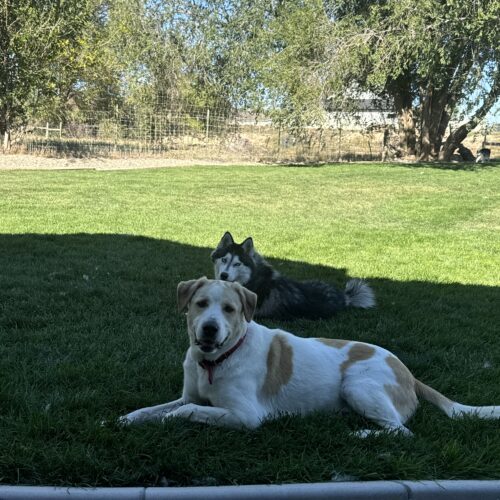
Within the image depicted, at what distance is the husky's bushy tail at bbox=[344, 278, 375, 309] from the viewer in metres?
6.21

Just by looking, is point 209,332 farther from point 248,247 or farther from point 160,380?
point 248,247

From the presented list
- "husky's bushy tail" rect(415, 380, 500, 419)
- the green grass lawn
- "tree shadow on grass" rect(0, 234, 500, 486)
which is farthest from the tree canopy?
"husky's bushy tail" rect(415, 380, 500, 419)

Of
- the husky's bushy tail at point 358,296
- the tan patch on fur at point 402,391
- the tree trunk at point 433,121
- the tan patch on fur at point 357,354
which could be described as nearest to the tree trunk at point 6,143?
the tree trunk at point 433,121

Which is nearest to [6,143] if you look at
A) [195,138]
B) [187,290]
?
[195,138]

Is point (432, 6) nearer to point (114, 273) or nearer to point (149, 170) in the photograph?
point (149, 170)

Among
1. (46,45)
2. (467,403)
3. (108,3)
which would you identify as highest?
(108,3)

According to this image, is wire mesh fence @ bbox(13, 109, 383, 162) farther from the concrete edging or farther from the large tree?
the concrete edging

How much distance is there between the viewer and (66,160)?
77.2ft

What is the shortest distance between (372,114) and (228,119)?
25.0 ft

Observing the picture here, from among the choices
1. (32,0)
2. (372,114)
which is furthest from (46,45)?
(372,114)

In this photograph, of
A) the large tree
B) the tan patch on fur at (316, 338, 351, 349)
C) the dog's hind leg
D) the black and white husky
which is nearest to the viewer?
the dog's hind leg

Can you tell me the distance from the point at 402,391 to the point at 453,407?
1.42 feet

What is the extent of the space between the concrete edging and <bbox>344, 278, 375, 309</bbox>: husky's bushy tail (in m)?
3.36

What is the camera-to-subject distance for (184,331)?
5242mm
